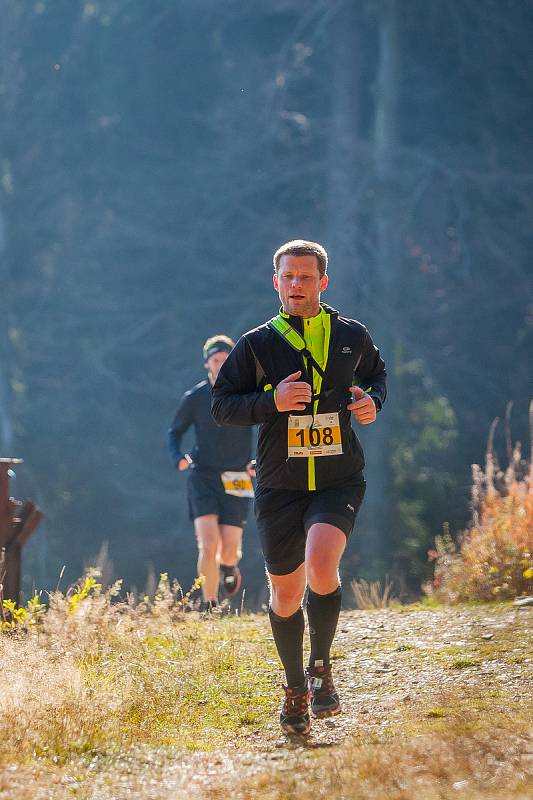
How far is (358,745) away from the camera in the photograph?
4324mm

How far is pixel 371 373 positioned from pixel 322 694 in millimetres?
1385

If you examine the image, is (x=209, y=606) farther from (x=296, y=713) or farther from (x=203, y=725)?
(x=296, y=713)

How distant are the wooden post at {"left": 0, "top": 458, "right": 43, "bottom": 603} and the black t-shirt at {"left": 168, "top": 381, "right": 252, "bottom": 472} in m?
1.40

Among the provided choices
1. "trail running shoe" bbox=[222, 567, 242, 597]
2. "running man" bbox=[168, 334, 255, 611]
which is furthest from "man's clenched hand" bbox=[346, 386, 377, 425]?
"trail running shoe" bbox=[222, 567, 242, 597]

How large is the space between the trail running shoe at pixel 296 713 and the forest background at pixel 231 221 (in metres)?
18.0

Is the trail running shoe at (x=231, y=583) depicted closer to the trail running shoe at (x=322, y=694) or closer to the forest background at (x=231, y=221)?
the trail running shoe at (x=322, y=694)

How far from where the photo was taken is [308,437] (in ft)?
16.0

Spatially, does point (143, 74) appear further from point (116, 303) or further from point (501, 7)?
point (501, 7)

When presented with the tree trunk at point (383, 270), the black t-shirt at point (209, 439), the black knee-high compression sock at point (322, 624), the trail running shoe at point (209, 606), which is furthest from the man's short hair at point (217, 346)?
the tree trunk at point (383, 270)

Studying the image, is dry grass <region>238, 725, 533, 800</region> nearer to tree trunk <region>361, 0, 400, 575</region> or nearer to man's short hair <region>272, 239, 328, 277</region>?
man's short hair <region>272, 239, 328, 277</region>

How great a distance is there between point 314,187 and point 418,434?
5711mm

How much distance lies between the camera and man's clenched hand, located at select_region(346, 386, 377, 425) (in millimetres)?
4840

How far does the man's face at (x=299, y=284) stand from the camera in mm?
4980

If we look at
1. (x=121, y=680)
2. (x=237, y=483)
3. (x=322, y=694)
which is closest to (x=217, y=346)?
(x=237, y=483)
